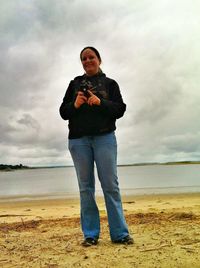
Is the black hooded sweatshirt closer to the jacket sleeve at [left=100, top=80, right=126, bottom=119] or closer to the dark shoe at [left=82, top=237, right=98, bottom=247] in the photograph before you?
the jacket sleeve at [left=100, top=80, right=126, bottom=119]

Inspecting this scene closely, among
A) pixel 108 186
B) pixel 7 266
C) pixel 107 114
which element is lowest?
pixel 7 266

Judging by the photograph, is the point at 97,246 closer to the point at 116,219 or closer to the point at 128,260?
the point at 116,219

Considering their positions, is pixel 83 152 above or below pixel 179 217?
above

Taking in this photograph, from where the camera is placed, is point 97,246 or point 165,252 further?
point 97,246

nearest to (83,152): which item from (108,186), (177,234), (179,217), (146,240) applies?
(108,186)

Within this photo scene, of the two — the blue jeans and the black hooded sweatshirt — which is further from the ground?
the black hooded sweatshirt

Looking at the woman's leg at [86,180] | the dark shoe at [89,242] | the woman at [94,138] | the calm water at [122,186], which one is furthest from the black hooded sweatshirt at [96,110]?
the calm water at [122,186]

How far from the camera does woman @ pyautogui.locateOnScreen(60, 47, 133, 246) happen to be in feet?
12.3

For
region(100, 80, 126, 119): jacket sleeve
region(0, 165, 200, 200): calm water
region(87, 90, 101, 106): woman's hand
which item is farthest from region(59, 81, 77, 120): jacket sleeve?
region(0, 165, 200, 200): calm water

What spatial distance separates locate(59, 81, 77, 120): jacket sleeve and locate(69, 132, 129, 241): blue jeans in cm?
29

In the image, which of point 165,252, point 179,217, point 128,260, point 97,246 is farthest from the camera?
point 179,217

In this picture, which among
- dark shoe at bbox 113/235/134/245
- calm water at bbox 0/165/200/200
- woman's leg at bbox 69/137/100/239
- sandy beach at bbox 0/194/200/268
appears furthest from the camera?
calm water at bbox 0/165/200/200

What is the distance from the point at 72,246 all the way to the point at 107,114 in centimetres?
143

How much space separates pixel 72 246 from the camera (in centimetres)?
375
